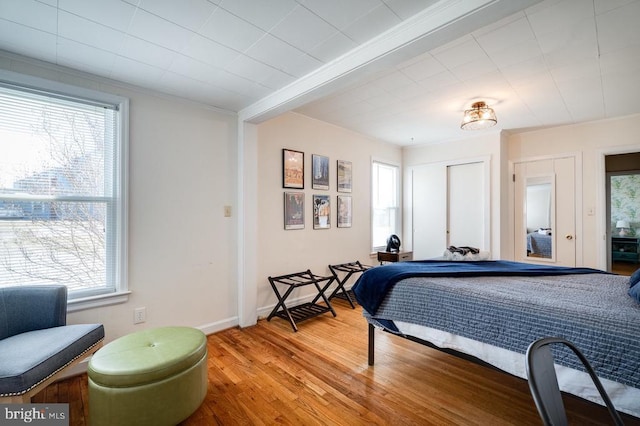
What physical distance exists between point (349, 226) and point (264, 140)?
1.85m

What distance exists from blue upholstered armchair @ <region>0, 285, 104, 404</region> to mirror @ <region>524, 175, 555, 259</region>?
5.36m

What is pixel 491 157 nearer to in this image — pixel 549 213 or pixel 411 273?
pixel 549 213

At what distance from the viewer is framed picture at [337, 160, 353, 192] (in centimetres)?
435

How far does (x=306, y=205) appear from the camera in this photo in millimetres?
3926

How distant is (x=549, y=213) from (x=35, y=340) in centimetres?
576

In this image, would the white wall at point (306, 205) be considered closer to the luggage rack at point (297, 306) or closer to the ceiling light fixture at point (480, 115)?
the luggage rack at point (297, 306)

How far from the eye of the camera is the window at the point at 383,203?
5.06 metres

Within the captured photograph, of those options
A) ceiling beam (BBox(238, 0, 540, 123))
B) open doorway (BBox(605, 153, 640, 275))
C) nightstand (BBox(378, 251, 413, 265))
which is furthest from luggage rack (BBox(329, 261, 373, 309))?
open doorway (BBox(605, 153, 640, 275))

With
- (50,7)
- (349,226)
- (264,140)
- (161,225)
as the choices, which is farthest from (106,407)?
(349,226)

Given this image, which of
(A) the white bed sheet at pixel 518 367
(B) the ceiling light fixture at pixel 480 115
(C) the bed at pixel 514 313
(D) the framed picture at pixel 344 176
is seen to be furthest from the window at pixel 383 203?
(A) the white bed sheet at pixel 518 367

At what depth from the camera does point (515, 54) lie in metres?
2.29

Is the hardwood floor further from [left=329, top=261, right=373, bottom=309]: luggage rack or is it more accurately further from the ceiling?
the ceiling

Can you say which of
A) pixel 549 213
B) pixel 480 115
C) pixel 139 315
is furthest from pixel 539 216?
pixel 139 315

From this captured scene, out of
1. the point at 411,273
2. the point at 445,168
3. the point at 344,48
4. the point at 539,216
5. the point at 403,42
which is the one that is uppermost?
the point at 344,48
